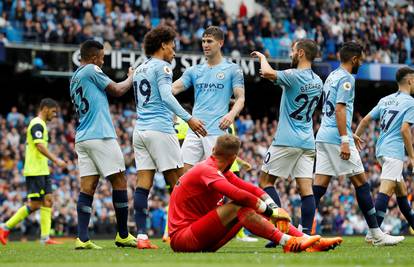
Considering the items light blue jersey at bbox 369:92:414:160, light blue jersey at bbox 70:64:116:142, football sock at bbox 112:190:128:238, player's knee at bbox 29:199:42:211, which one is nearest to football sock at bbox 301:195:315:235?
light blue jersey at bbox 369:92:414:160

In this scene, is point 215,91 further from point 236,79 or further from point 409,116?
Answer: point 409,116

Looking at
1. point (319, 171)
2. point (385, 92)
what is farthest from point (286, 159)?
point (385, 92)

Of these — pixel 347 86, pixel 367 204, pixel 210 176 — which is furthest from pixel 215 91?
pixel 210 176

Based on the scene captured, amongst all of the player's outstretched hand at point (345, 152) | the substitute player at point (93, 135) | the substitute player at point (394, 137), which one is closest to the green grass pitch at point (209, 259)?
the substitute player at point (93, 135)

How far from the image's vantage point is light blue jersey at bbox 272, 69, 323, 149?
11.6 metres

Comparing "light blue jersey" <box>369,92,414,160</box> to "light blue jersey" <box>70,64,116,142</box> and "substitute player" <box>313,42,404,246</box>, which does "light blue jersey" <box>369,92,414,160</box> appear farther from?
"light blue jersey" <box>70,64,116,142</box>

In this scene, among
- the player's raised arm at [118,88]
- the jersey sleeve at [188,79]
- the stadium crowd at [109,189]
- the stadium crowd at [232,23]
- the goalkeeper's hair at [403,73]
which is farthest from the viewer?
the stadium crowd at [232,23]

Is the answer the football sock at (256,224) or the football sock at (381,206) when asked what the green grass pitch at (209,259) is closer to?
the football sock at (256,224)

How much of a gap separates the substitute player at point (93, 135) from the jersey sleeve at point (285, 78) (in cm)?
184

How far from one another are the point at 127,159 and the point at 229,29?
7.59 m

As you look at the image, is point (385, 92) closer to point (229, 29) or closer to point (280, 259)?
point (229, 29)

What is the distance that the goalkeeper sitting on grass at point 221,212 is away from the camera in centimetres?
934

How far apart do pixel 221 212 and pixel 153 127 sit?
2.48 meters

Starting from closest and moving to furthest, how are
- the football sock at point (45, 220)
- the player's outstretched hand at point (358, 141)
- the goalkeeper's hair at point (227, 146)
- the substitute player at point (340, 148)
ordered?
the goalkeeper's hair at point (227, 146)
the substitute player at point (340, 148)
the player's outstretched hand at point (358, 141)
the football sock at point (45, 220)
